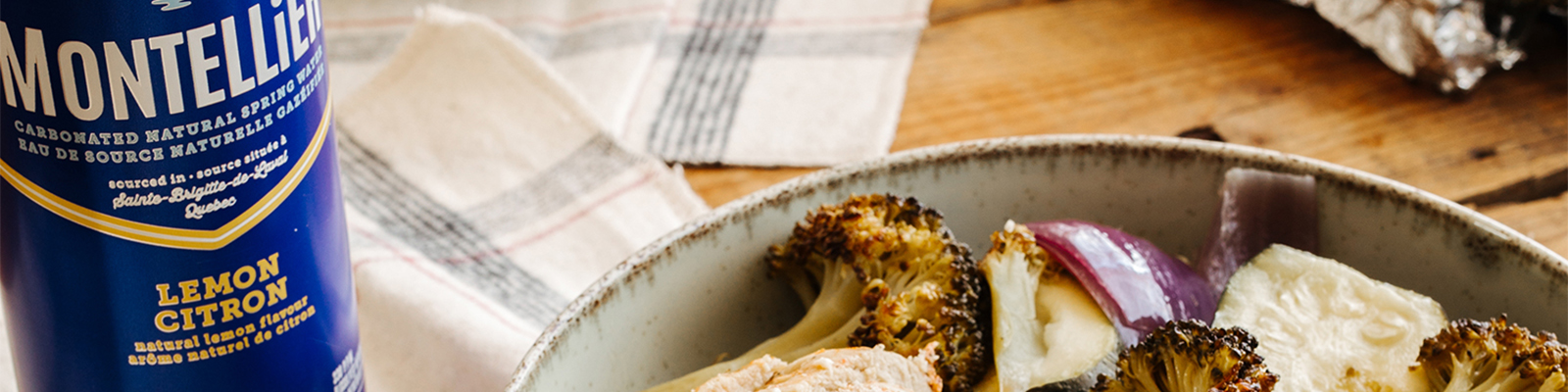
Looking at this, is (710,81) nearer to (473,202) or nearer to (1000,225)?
(473,202)

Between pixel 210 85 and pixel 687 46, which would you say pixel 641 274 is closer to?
pixel 210 85

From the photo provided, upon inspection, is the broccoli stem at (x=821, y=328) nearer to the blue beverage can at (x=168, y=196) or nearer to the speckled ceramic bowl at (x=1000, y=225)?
the speckled ceramic bowl at (x=1000, y=225)

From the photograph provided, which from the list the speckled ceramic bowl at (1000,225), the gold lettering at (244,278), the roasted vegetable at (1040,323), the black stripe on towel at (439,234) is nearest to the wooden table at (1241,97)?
the black stripe on towel at (439,234)

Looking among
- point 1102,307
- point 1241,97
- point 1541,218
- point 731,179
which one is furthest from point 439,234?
point 1541,218

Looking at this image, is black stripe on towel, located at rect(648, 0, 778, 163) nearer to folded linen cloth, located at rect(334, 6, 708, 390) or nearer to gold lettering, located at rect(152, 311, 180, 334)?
folded linen cloth, located at rect(334, 6, 708, 390)

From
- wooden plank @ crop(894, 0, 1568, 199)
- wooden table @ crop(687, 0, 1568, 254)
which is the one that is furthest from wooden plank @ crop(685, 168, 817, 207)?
wooden plank @ crop(894, 0, 1568, 199)

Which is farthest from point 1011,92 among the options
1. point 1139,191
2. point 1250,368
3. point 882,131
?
point 1250,368
